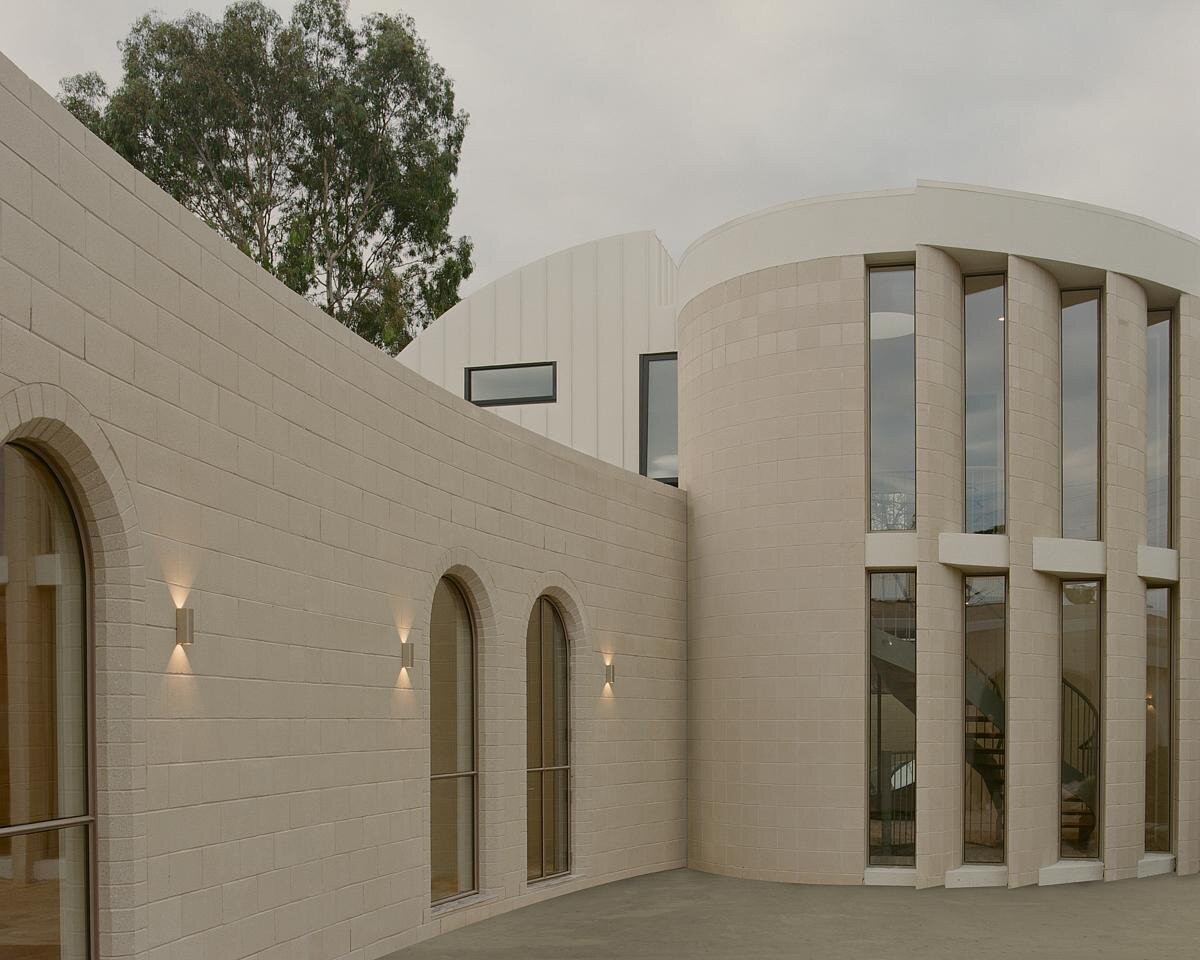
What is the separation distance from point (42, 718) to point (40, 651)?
0.25 meters

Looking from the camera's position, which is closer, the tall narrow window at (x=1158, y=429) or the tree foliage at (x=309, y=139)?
the tall narrow window at (x=1158, y=429)

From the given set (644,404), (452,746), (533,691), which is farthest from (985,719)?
(644,404)

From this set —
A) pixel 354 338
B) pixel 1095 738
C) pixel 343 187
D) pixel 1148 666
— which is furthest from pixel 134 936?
pixel 343 187

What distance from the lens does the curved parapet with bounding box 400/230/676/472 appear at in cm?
1402

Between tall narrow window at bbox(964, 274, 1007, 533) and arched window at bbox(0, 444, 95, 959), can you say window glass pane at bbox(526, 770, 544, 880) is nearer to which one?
tall narrow window at bbox(964, 274, 1007, 533)

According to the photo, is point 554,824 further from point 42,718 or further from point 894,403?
point 42,718

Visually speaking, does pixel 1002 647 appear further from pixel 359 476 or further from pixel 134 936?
pixel 134 936

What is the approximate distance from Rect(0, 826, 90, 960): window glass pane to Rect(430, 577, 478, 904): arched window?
3401mm

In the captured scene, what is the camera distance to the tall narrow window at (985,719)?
10.5m

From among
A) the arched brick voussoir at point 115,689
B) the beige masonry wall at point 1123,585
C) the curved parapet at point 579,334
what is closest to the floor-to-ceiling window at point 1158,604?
the beige masonry wall at point 1123,585

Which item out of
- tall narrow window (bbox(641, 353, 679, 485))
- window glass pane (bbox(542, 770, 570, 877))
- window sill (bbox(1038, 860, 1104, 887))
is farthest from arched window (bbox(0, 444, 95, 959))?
tall narrow window (bbox(641, 353, 679, 485))

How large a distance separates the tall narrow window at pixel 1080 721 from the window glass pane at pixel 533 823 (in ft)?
14.5

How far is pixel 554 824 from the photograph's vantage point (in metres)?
9.95

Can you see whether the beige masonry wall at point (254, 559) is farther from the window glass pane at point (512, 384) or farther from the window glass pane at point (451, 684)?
the window glass pane at point (512, 384)
